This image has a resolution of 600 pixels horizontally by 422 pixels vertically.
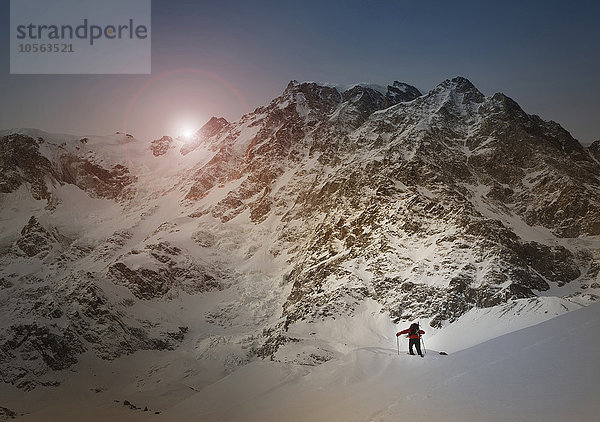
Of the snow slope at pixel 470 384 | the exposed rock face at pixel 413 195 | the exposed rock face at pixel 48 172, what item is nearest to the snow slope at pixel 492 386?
the snow slope at pixel 470 384

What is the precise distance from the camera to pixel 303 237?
4646 inches

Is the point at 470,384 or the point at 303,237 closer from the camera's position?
the point at 470,384

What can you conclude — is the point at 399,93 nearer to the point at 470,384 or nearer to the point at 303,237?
the point at 303,237

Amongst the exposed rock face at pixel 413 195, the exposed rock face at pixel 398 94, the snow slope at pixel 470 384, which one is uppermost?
the exposed rock face at pixel 398 94

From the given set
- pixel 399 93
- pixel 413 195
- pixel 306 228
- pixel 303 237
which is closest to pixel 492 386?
pixel 413 195

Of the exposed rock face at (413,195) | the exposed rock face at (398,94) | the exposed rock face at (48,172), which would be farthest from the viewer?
the exposed rock face at (398,94)

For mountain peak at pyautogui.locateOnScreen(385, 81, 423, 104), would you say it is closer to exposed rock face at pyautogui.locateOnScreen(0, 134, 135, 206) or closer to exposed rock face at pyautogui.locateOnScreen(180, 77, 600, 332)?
exposed rock face at pyautogui.locateOnScreen(180, 77, 600, 332)

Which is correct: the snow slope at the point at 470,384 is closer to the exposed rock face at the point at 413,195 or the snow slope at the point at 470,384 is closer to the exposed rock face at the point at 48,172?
the exposed rock face at the point at 413,195

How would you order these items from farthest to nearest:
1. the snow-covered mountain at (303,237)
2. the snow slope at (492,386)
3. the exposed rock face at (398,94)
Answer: the exposed rock face at (398,94)
the snow-covered mountain at (303,237)
the snow slope at (492,386)

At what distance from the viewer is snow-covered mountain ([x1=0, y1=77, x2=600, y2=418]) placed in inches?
3071

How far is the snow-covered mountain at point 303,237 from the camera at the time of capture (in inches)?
3071

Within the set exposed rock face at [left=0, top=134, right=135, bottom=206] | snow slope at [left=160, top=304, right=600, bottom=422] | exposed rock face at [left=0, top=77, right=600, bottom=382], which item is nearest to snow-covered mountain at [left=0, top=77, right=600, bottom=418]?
exposed rock face at [left=0, top=77, right=600, bottom=382]

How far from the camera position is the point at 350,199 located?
11169cm

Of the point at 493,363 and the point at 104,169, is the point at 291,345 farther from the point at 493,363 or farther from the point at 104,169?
the point at 104,169
